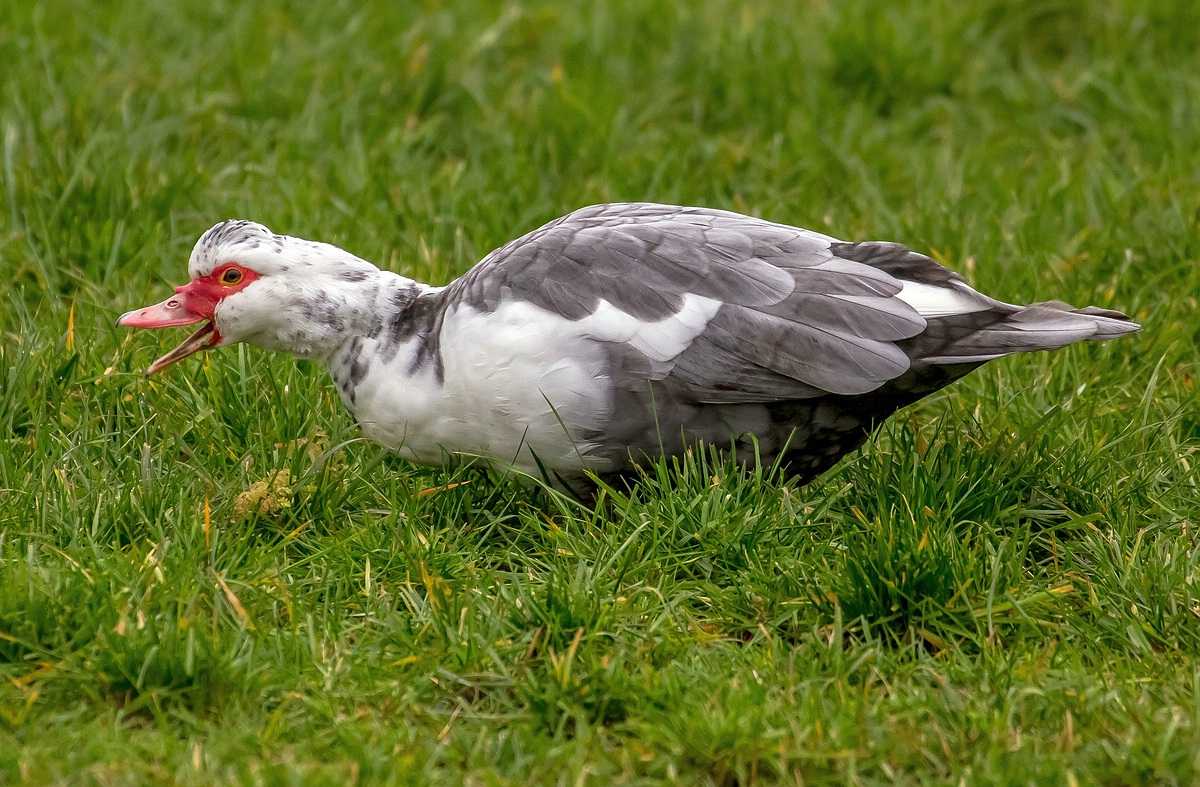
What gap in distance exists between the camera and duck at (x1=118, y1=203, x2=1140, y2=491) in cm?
382

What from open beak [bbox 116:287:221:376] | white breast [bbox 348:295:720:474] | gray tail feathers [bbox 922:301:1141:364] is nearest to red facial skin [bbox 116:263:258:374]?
open beak [bbox 116:287:221:376]

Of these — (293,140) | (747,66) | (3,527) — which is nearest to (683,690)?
(3,527)

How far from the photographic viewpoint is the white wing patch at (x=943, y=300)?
389 cm

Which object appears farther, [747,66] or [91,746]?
[747,66]

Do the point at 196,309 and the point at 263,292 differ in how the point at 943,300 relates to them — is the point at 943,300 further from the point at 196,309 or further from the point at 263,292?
the point at 196,309

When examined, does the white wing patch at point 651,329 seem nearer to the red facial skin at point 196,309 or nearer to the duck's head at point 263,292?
the duck's head at point 263,292

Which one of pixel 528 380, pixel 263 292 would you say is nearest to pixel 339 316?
pixel 263 292

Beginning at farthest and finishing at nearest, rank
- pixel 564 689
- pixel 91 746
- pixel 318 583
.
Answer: pixel 318 583 → pixel 564 689 → pixel 91 746

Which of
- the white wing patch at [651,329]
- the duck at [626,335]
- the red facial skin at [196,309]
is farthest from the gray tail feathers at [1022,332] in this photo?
the red facial skin at [196,309]

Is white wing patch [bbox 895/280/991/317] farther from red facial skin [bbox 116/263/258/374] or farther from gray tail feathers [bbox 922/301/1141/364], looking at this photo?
red facial skin [bbox 116/263/258/374]

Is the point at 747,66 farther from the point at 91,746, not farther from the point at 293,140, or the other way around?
the point at 91,746

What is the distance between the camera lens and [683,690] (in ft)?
10.6

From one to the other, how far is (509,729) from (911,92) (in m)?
4.40

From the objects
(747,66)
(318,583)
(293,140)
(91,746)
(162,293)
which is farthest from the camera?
(747,66)
